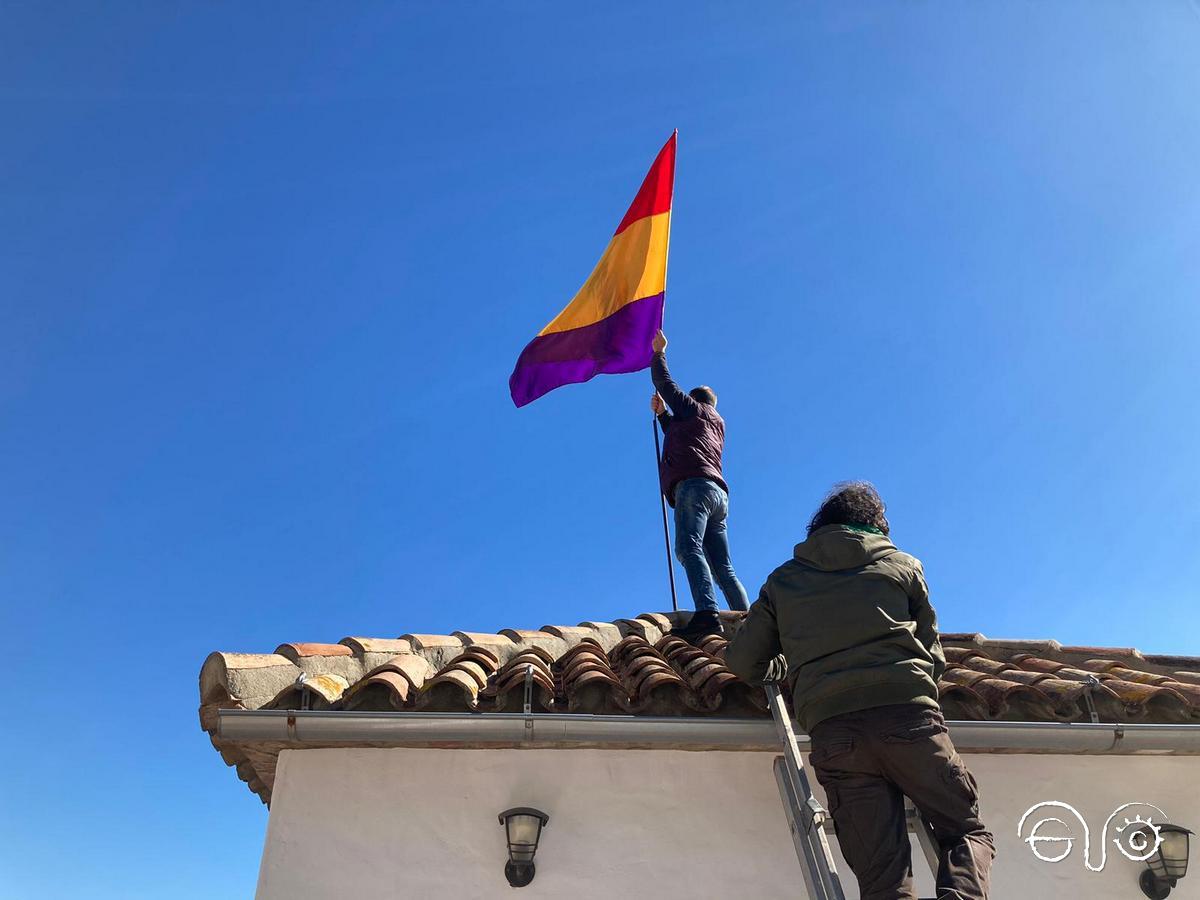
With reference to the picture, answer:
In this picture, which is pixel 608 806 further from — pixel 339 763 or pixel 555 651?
pixel 555 651

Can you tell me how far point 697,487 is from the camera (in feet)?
20.0

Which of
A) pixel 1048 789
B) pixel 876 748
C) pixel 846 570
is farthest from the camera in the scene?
pixel 1048 789

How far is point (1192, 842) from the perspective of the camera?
4027 mm

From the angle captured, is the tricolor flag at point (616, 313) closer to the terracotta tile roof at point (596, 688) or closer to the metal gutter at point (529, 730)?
the terracotta tile roof at point (596, 688)

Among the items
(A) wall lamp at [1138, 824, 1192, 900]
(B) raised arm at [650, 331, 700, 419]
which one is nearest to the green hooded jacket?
(A) wall lamp at [1138, 824, 1192, 900]

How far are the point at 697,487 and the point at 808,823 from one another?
10.3 feet

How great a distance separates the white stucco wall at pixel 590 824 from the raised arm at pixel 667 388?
2953 mm

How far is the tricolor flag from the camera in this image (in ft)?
23.3

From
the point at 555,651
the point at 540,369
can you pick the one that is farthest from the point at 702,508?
the point at 540,369

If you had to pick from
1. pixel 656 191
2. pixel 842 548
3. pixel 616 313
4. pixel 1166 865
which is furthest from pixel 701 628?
pixel 656 191

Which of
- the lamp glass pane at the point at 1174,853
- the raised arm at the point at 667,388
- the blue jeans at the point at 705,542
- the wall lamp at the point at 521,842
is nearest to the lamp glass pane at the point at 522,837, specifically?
the wall lamp at the point at 521,842

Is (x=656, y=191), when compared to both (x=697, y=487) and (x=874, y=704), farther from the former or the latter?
(x=874, y=704)

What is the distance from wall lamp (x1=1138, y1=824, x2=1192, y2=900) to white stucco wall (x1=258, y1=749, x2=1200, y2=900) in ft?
0.19

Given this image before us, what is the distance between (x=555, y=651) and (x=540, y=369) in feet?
8.66
